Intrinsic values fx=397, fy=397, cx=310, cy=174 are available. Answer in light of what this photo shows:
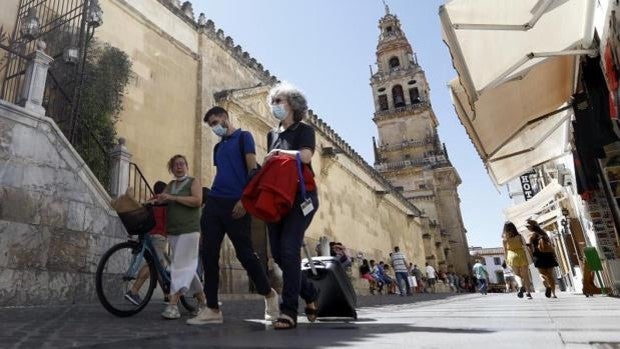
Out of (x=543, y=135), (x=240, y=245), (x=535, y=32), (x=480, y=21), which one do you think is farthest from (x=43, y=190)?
(x=543, y=135)

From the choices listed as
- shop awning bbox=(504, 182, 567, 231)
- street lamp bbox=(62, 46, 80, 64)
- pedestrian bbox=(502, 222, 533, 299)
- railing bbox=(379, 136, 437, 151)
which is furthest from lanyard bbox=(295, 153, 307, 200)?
railing bbox=(379, 136, 437, 151)

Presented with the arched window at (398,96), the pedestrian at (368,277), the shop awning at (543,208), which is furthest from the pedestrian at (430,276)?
the arched window at (398,96)

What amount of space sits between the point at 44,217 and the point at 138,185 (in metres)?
3.08

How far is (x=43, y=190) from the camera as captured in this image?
17.6ft

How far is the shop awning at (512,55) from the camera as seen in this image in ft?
12.7

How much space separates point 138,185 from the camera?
834 centimetres

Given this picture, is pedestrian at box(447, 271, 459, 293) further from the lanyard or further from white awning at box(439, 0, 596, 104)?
the lanyard

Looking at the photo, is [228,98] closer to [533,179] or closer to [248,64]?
[248,64]

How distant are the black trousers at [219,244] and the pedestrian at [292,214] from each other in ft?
0.95

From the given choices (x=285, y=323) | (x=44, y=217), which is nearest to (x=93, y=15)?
(x=44, y=217)

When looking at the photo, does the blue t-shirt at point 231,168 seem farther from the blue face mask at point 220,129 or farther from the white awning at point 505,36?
the white awning at point 505,36

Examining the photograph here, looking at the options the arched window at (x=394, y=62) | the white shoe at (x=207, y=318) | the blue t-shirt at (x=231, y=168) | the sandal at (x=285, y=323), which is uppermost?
the arched window at (x=394, y=62)

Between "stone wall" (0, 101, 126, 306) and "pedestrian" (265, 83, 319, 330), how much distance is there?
12.2ft

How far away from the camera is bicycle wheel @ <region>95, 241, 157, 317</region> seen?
11.8ft
